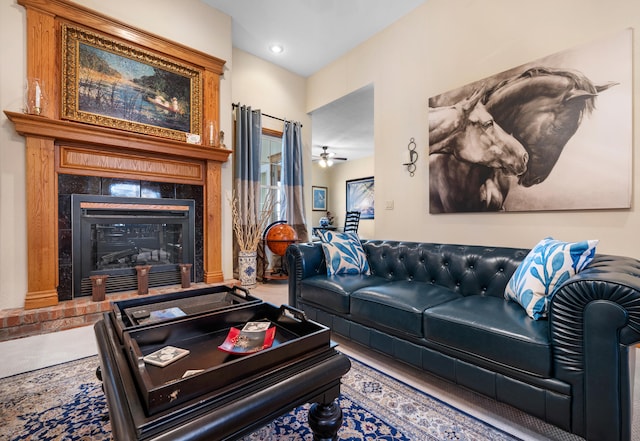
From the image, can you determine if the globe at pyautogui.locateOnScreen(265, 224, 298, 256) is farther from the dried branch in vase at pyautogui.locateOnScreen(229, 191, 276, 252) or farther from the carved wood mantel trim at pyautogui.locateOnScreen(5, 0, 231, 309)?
the carved wood mantel trim at pyautogui.locateOnScreen(5, 0, 231, 309)

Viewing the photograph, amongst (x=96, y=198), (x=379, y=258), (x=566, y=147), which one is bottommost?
(x=379, y=258)

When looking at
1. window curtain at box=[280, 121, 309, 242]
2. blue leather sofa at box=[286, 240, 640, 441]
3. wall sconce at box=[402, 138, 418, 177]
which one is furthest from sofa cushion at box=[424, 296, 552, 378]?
window curtain at box=[280, 121, 309, 242]

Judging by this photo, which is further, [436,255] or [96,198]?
[96,198]

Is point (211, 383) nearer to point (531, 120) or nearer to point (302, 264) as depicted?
point (302, 264)

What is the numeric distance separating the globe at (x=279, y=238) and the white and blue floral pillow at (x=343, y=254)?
61.2 inches

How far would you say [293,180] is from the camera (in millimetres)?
4566

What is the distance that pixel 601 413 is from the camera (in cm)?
104

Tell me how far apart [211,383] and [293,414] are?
75 cm

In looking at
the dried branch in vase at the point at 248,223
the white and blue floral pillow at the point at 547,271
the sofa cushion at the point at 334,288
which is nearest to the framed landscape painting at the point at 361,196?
the dried branch in vase at the point at 248,223

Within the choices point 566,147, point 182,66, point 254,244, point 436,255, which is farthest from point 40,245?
point 566,147

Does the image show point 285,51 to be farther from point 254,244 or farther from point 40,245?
point 40,245

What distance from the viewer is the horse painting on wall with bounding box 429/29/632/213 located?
1893 millimetres

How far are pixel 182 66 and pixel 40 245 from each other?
7.62 ft

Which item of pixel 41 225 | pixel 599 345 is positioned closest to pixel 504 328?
pixel 599 345
